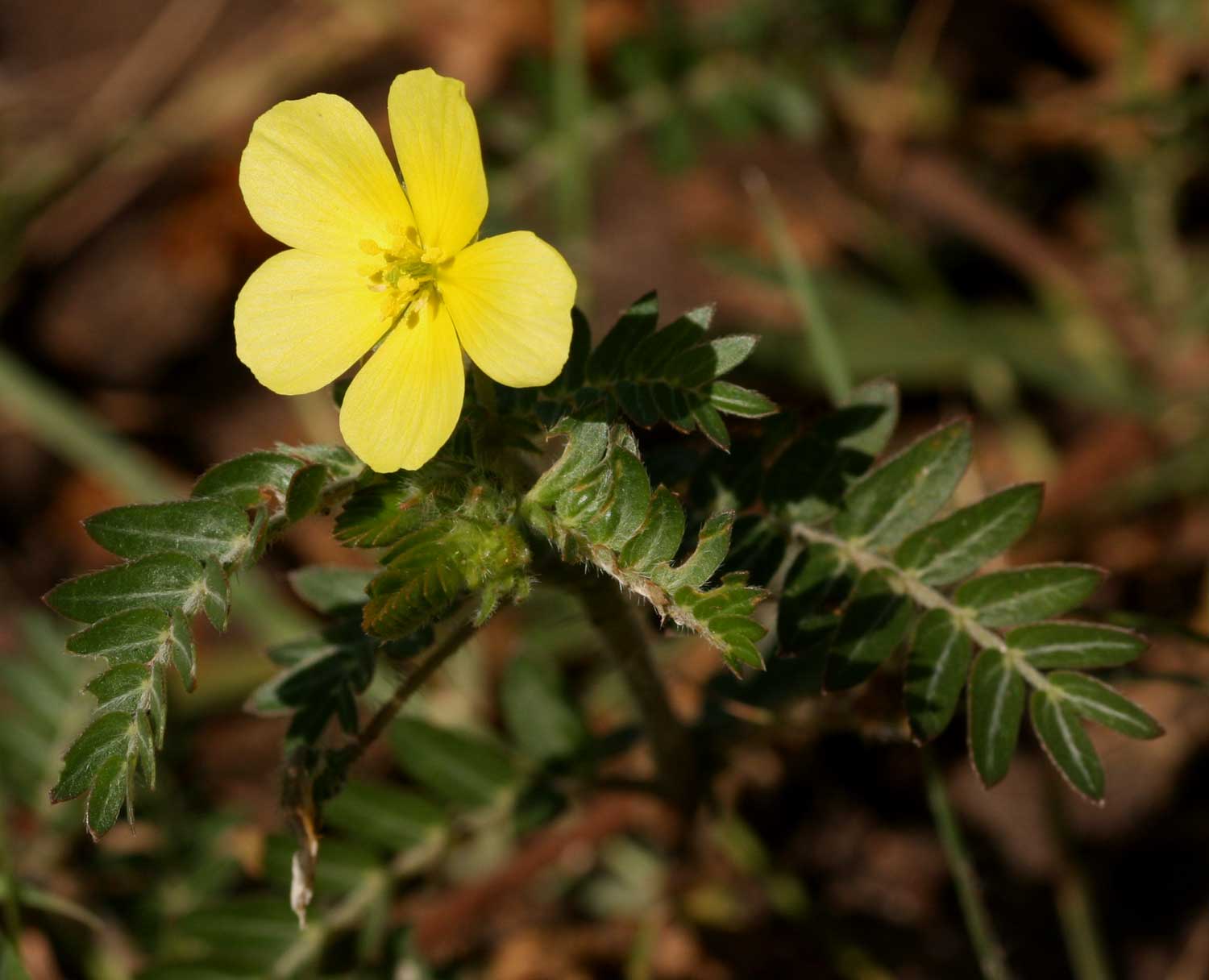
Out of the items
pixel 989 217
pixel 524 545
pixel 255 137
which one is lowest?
pixel 989 217

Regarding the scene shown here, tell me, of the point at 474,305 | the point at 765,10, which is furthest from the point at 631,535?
the point at 765,10

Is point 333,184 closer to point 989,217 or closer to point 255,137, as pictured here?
point 255,137

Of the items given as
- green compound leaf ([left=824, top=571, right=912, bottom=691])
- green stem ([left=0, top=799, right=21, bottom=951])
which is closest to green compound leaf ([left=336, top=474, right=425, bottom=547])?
green compound leaf ([left=824, top=571, right=912, bottom=691])

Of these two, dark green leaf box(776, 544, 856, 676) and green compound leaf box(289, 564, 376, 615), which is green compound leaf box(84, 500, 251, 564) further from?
dark green leaf box(776, 544, 856, 676)

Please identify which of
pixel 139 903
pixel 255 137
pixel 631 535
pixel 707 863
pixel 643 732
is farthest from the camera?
pixel 707 863

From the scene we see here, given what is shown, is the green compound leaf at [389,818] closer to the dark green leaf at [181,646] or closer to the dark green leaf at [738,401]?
the dark green leaf at [181,646]

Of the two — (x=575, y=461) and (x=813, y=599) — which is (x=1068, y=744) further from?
(x=575, y=461)

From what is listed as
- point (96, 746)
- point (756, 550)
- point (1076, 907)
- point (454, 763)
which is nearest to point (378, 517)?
point (96, 746)
